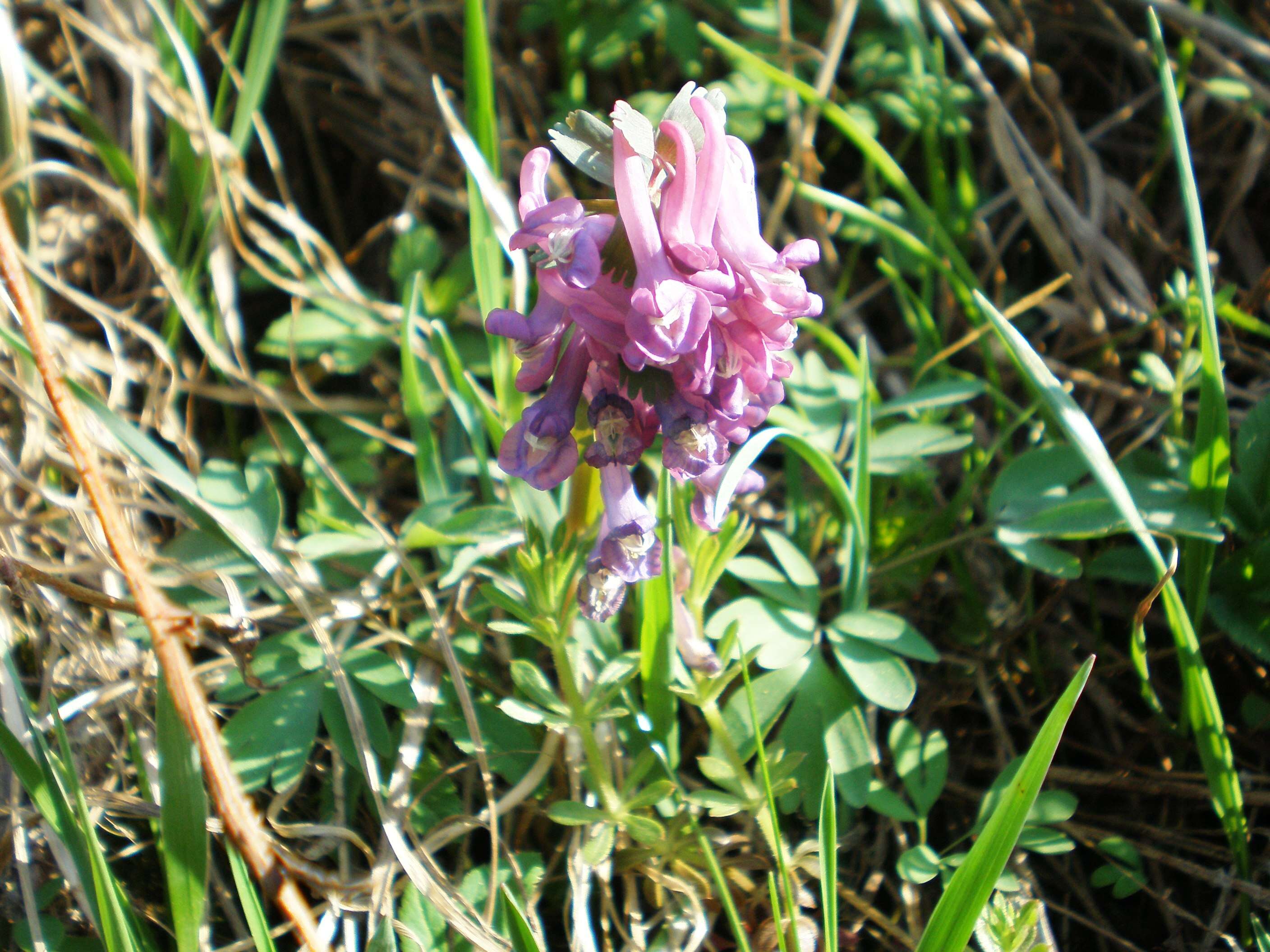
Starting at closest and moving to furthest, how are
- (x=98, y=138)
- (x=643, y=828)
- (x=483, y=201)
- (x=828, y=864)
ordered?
(x=828, y=864) → (x=643, y=828) → (x=483, y=201) → (x=98, y=138)

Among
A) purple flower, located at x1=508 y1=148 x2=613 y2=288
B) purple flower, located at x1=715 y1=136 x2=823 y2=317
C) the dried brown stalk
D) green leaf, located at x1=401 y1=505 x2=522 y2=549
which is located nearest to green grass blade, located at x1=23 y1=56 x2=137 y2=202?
the dried brown stalk

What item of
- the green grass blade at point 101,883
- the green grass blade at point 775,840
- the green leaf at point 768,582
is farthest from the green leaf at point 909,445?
the green grass blade at point 101,883

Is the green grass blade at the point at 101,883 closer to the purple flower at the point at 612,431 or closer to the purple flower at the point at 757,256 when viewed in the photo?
the purple flower at the point at 612,431

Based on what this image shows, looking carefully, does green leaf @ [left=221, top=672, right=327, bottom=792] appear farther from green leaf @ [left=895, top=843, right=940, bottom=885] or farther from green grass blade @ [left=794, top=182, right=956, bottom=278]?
green grass blade @ [left=794, top=182, right=956, bottom=278]

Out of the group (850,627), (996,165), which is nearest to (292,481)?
(850,627)

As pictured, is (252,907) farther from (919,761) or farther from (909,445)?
(909,445)

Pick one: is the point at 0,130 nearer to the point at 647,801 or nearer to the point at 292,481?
the point at 292,481

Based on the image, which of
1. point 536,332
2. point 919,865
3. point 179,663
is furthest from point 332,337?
point 919,865
